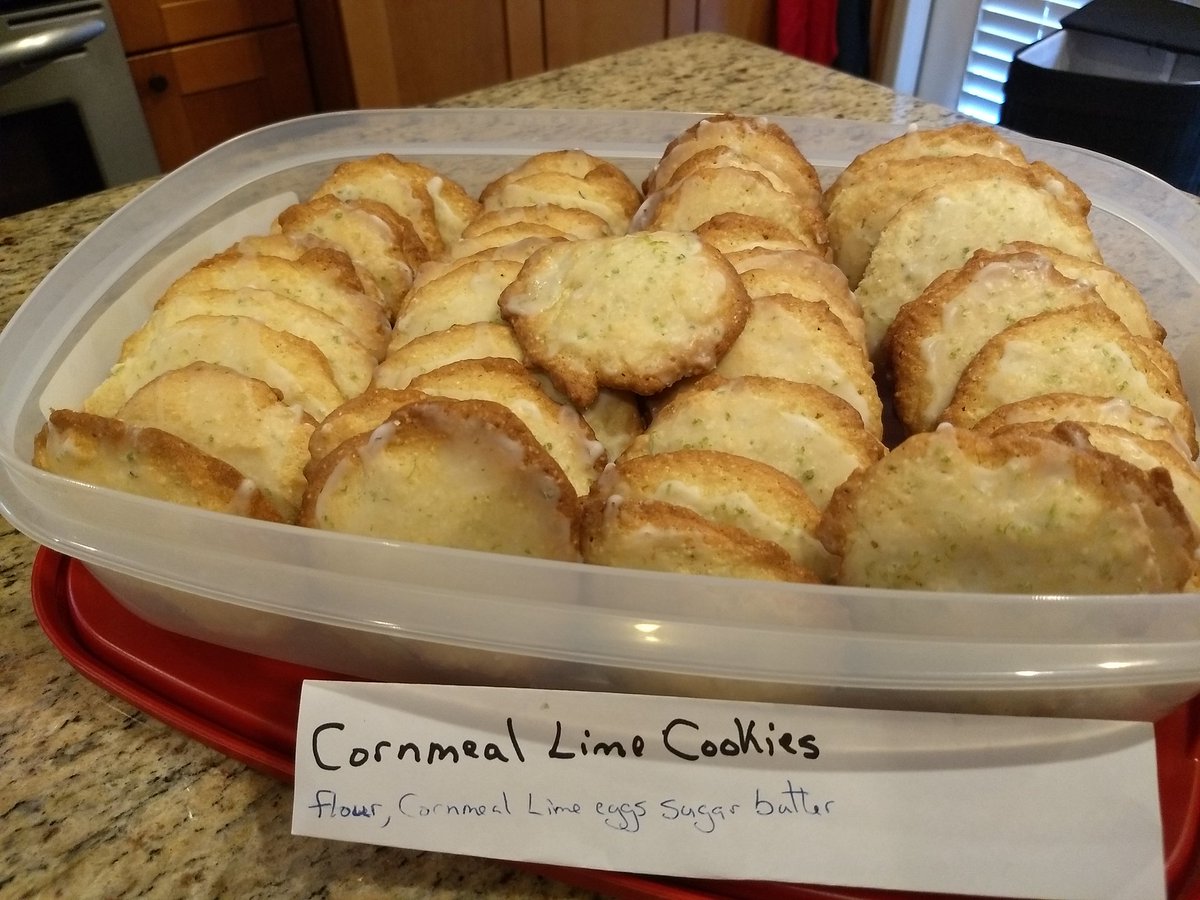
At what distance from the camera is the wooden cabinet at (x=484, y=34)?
2859mm

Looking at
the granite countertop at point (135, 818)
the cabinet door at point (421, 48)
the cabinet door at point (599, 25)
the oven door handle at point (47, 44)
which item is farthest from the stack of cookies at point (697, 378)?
the cabinet door at point (599, 25)

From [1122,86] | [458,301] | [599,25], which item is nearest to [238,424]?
[458,301]

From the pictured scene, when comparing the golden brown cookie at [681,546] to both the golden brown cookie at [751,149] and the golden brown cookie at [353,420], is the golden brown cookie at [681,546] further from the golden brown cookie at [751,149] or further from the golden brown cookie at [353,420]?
the golden brown cookie at [751,149]

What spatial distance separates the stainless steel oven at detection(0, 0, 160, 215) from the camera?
238cm

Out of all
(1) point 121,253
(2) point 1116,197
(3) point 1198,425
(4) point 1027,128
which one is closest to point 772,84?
(4) point 1027,128

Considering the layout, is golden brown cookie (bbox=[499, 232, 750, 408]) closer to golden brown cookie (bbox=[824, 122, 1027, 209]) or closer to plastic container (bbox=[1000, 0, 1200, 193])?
golden brown cookie (bbox=[824, 122, 1027, 209])

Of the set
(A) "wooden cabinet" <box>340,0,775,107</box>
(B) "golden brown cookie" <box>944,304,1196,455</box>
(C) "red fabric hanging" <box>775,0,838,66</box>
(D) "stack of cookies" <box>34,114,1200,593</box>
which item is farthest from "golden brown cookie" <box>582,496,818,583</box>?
(C) "red fabric hanging" <box>775,0,838,66</box>

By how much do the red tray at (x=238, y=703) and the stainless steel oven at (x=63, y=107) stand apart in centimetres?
199

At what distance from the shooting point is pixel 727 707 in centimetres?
72

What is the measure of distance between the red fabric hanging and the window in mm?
563

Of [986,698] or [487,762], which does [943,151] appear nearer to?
[986,698]

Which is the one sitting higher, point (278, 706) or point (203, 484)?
point (203, 484)

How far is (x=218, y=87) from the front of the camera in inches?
116

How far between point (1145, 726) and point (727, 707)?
330mm
